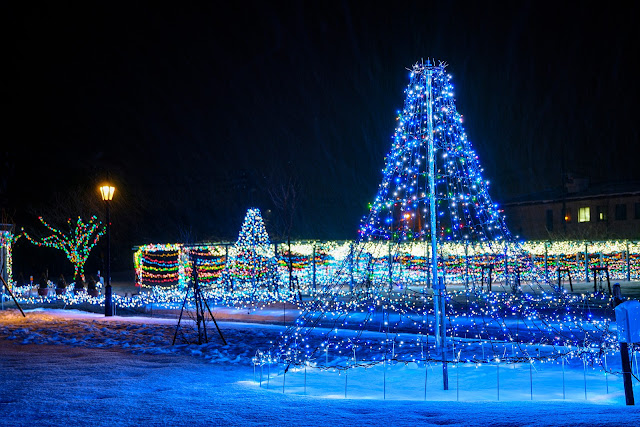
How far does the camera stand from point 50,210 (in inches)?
1586

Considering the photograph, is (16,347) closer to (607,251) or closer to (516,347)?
(516,347)

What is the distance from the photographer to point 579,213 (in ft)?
137

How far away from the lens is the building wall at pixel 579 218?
128 feet

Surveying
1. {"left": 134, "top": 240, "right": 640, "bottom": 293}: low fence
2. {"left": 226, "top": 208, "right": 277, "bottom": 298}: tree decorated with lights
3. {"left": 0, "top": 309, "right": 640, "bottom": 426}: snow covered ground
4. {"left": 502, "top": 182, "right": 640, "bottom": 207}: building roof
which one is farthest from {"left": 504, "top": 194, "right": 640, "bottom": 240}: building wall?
{"left": 0, "top": 309, "right": 640, "bottom": 426}: snow covered ground

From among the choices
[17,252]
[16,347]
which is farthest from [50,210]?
[16,347]

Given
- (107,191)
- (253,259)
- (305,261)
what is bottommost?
(253,259)

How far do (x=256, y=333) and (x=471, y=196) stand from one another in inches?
251

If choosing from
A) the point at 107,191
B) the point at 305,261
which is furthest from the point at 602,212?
the point at 107,191

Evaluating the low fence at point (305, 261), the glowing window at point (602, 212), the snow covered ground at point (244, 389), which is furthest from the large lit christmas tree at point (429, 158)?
the glowing window at point (602, 212)

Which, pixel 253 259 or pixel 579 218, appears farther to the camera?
pixel 579 218

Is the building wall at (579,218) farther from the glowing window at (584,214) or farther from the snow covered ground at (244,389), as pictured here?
the snow covered ground at (244,389)

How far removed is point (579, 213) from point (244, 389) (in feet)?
130

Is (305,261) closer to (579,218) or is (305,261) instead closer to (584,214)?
(579,218)

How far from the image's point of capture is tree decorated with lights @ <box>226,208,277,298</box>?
25688 millimetres
